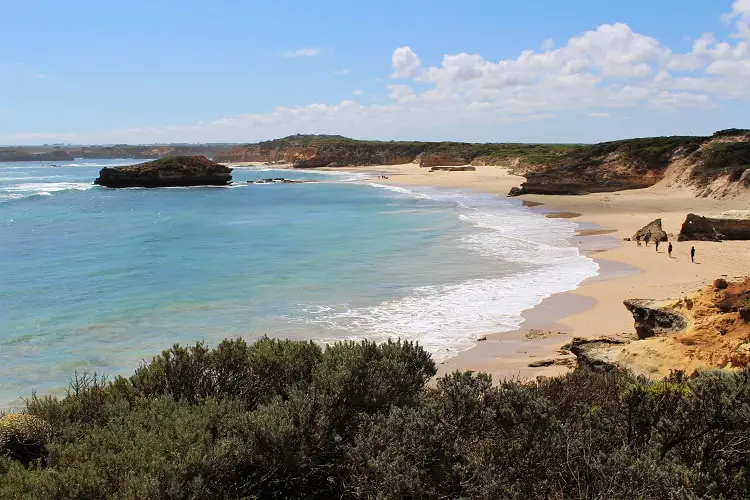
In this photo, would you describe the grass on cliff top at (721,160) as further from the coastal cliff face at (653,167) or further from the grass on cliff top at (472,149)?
the grass on cliff top at (472,149)

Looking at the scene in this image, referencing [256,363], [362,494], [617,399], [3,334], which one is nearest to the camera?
[362,494]

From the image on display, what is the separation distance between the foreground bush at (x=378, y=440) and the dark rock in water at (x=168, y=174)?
6946 cm

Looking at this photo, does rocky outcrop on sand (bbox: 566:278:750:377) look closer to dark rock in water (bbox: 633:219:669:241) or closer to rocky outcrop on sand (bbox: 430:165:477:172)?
dark rock in water (bbox: 633:219:669:241)

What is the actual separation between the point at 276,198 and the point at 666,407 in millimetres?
53255

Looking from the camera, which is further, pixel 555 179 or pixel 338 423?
pixel 555 179

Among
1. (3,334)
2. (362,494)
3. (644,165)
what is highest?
(644,165)

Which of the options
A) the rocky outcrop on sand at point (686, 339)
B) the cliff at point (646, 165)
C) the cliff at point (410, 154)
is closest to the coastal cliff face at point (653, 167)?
the cliff at point (646, 165)

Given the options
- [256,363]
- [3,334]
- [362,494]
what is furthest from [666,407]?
[3,334]

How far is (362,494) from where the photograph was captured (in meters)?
4.11

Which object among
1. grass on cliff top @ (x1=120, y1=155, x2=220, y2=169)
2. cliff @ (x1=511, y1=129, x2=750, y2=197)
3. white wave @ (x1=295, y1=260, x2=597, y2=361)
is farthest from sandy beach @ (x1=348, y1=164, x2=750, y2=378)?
grass on cliff top @ (x1=120, y1=155, x2=220, y2=169)

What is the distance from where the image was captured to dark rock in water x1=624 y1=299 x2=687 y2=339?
31.1 ft

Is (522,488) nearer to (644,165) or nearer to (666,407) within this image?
(666,407)

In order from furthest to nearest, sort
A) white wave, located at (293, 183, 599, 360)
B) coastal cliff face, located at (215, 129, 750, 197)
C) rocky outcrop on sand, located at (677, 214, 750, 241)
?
coastal cliff face, located at (215, 129, 750, 197)
rocky outcrop on sand, located at (677, 214, 750, 241)
white wave, located at (293, 183, 599, 360)

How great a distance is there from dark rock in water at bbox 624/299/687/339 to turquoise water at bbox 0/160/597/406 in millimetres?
3572
